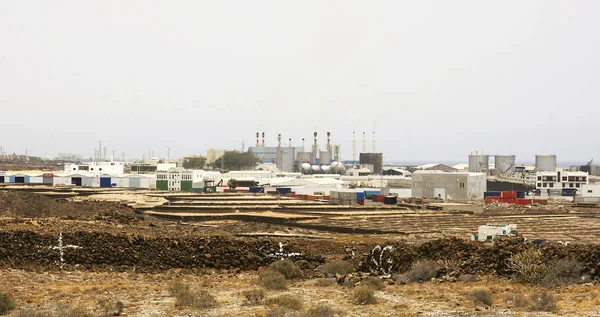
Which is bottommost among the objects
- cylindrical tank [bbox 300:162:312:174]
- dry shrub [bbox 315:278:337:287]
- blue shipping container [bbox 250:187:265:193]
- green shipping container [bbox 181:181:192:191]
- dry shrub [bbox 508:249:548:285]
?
dry shrub [bbox 315:278:337:287]

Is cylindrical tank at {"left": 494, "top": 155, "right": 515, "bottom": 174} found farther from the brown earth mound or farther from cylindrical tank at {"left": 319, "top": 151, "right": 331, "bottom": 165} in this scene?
the brown earth mound

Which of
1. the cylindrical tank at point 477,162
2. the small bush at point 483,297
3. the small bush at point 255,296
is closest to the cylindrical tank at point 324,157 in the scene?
the cylindrical tank at point 477,162

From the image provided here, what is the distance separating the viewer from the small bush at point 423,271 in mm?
20453

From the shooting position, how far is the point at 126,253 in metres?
24.2

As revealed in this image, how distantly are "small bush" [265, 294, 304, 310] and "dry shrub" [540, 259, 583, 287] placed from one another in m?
6.79

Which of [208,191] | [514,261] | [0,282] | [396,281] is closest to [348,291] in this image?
[396,281]

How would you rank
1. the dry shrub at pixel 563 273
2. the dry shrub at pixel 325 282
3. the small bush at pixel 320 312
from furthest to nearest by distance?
the dry shrub at pixel 325 282 → the dry shrub at pixel 563 273 → the small bush at pixel 320 312

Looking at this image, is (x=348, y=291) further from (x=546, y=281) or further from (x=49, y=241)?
(x=49, y=241)

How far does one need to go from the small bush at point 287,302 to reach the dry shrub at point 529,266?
257 inches

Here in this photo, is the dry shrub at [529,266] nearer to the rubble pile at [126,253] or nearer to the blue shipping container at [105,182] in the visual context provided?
the rubble pile at [126,253]

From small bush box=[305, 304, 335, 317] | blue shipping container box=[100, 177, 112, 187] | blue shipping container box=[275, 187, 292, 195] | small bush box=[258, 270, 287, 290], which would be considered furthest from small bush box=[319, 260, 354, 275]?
blue shipping container box=[100, 177, 112, 187]

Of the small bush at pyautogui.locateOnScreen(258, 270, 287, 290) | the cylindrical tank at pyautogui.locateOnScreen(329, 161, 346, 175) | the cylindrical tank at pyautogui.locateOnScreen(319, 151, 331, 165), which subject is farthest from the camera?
the cylindrical tank at pyautogui.locateOnScreen(319, 151, 331, 165)

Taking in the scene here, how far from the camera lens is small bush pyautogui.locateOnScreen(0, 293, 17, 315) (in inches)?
629

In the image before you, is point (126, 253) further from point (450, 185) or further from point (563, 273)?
point (450, 185)
